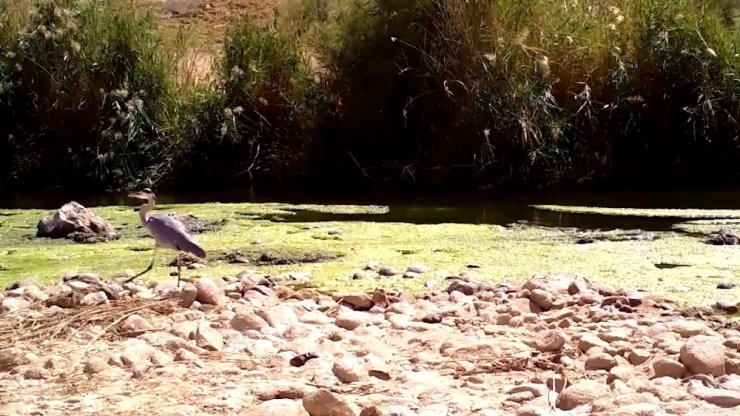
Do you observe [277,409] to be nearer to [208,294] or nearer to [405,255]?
[208,294]

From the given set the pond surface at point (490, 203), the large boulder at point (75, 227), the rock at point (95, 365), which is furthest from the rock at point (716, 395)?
the large boulder at point (75, 227)

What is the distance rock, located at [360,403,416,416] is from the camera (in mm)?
2830

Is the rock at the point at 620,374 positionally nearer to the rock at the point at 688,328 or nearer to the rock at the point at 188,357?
the rock at the point at 688,328

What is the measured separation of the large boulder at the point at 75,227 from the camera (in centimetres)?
680

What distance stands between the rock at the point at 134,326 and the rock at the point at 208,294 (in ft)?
1.34

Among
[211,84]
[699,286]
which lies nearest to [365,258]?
[699,286]

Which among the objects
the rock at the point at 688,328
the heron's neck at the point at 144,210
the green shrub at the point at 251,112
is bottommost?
the rock at the point at 688,328

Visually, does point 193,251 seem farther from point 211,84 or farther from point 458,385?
point 211,84

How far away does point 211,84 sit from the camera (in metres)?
11.4

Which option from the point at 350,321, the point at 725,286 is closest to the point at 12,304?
the point at 350,321

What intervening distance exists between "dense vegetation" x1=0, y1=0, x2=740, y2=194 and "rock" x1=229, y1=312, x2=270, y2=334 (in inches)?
233

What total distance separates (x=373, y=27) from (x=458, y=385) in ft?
24.5

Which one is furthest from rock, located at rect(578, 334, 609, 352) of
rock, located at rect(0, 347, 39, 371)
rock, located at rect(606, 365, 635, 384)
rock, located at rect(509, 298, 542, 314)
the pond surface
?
the pond surface

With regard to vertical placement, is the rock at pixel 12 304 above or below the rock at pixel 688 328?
below
